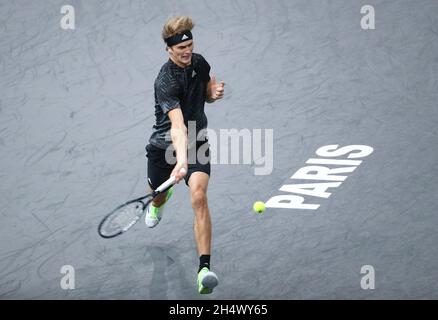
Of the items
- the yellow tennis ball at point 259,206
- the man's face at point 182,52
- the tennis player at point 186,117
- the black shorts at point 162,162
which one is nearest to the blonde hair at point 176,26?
the tennis player at point 186,117

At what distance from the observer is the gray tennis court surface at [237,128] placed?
884cm

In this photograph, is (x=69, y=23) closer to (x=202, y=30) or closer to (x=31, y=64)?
(x=31, y=64)

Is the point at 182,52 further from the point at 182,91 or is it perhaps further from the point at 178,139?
the point at 178,139

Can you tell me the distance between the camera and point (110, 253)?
9.12 metres

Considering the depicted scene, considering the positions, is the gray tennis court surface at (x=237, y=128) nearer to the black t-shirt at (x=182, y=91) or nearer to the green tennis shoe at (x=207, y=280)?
the green tennis shoe at (x=207, y=280)

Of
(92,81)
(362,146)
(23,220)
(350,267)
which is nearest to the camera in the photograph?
(350,267)

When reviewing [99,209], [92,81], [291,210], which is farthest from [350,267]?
[92,81]

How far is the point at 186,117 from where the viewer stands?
8344 mm

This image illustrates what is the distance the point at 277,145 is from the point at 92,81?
2408 mm

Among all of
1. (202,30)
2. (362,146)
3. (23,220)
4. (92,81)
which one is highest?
(202,30)

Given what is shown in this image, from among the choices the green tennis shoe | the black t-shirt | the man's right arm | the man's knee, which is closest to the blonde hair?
the black t-shirt

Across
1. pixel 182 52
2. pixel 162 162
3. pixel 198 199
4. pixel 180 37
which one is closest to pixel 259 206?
pixel 162 162

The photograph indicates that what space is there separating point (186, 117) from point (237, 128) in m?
2.32

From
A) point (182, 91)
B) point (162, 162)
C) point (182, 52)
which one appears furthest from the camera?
point (162, 162)
